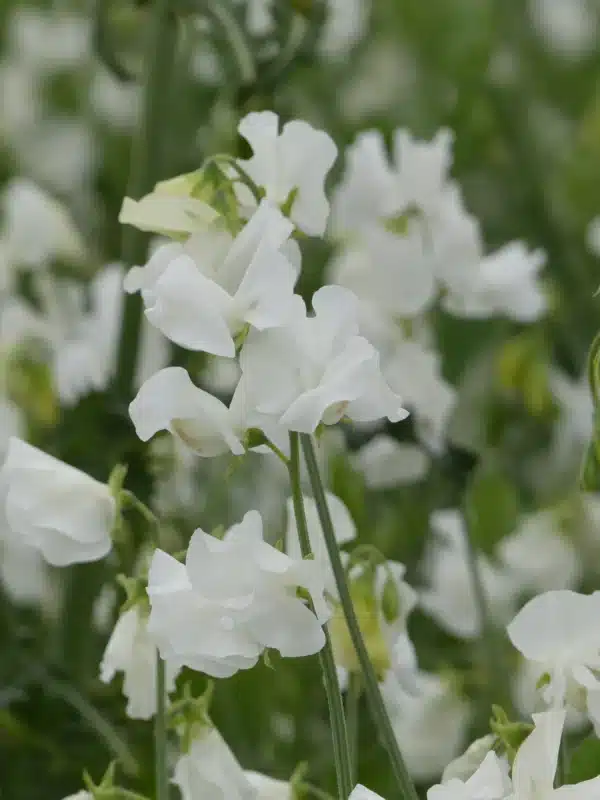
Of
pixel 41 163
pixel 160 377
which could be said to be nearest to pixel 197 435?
pixel 160 377

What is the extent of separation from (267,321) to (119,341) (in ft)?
1.06

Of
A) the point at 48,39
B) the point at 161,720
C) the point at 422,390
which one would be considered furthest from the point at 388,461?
the point at 48,39

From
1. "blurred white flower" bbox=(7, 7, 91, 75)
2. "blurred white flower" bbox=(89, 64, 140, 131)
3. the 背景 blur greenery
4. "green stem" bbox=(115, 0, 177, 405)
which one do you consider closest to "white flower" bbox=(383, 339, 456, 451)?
the 背景 blur greenery

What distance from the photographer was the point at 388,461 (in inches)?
22.4

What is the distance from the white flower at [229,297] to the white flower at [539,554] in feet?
1.09

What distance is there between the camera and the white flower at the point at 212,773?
34 cm

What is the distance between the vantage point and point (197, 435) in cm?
32

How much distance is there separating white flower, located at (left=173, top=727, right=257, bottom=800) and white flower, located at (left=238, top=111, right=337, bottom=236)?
126 mm

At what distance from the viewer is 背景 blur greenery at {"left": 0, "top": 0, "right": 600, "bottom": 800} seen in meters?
0.55

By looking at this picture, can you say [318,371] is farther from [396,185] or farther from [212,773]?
[396,185]

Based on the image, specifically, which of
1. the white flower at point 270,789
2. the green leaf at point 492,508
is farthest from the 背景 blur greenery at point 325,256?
the white flower at point 270,789

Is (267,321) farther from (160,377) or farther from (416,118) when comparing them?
(416,118)

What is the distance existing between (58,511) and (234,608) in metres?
0.07

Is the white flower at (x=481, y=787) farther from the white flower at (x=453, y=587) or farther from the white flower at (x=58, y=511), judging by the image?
the white flower at (x=453, y=587)
